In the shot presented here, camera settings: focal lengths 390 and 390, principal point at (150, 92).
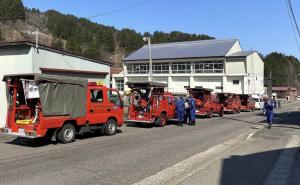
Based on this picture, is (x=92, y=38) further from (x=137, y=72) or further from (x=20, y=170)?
(x=20, y=170)

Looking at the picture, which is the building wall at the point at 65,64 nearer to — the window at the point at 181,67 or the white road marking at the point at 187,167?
the white road marking at the point at 187,167

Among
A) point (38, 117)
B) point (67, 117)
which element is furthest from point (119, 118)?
point (38, 117)

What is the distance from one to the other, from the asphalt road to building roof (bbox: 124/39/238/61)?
61.7m

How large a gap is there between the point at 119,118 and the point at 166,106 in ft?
19.8

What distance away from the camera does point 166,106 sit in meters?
24.0

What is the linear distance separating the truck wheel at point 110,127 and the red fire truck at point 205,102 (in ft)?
49.7

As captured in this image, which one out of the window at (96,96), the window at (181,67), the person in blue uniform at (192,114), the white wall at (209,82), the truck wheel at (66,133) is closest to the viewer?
the truck wheel at (66,133)

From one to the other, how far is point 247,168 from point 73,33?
155229 millimetres

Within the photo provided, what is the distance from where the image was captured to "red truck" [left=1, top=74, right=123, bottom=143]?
14247mm

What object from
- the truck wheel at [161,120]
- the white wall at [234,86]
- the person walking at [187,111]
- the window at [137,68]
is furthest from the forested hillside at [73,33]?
the truck wheel at [161,120]

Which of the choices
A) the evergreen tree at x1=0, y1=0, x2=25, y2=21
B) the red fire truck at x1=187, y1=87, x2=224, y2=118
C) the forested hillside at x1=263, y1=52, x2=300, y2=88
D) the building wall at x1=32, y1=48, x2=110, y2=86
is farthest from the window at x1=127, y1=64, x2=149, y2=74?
the evergreen tree at x1=0, y1=0, x2=25, y2=21

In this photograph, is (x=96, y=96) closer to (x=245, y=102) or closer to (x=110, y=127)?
(x=110, y=127)

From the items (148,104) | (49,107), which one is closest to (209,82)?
(148,104)

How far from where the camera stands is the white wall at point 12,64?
21.5 meters
